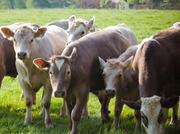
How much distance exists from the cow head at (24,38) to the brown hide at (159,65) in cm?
207

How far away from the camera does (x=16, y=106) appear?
10789 mm

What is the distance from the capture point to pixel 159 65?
817cm

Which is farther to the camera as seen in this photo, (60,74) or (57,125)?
(57,125)

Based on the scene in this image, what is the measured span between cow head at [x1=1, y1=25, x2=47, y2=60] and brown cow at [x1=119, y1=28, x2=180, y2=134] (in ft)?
6.70

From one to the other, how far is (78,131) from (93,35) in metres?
2.14

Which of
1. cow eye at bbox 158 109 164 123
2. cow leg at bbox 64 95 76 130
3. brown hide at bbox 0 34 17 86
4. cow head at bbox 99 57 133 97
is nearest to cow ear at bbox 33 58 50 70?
cow leg at bbox 64 95 76 130

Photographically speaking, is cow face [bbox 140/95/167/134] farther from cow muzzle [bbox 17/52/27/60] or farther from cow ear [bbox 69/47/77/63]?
cow muzzle [bbox 17/52/27/60]

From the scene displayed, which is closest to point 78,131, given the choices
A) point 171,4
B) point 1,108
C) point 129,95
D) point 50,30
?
point 129,95

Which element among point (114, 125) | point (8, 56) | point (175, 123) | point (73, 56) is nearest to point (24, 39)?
point (73, 56)

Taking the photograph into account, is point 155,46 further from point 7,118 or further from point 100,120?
point 7,118

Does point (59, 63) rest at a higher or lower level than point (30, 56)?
higher

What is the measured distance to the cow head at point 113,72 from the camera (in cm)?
865

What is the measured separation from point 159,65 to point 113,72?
3.17 ft

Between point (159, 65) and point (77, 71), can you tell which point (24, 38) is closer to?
point (77, 71)
